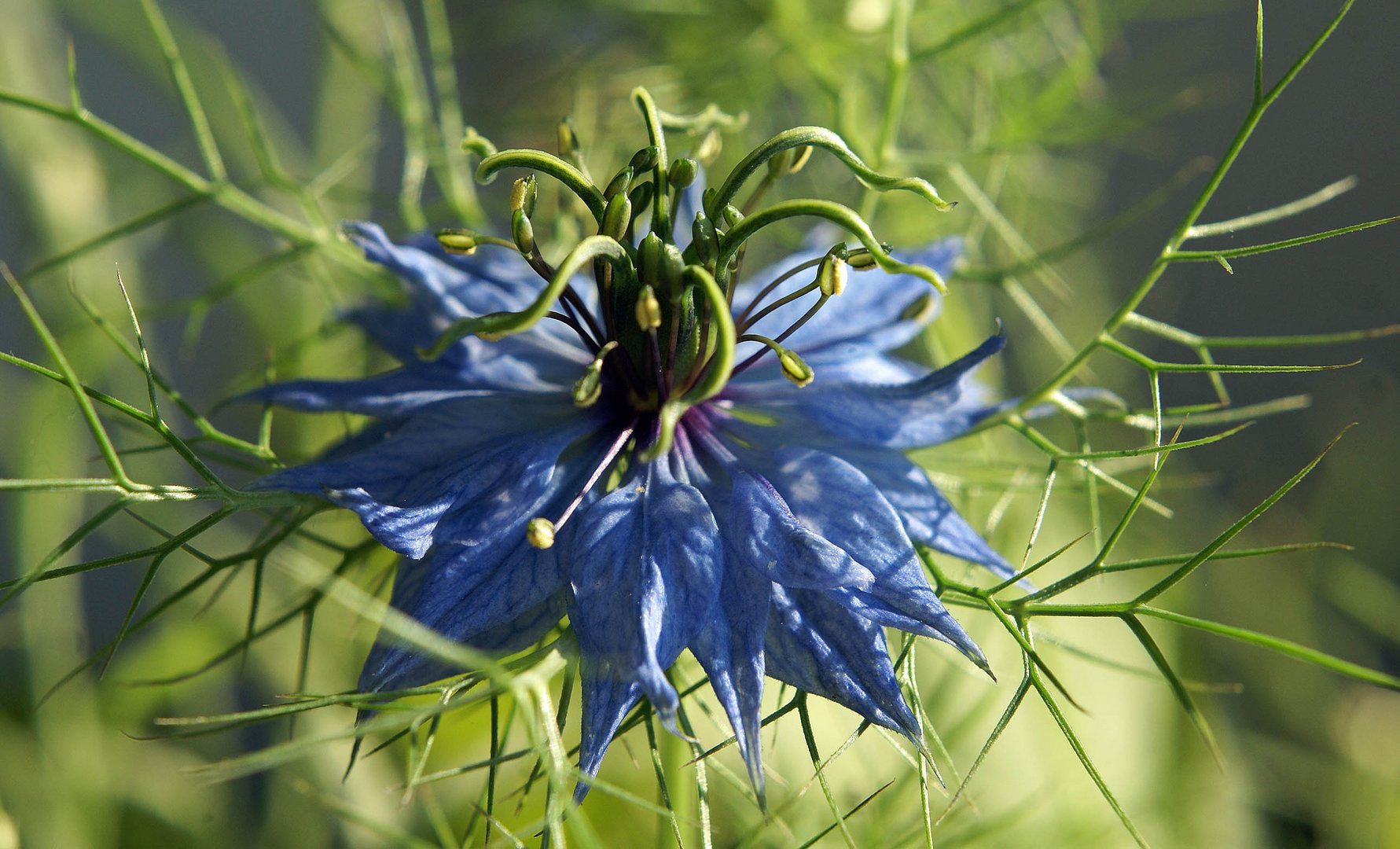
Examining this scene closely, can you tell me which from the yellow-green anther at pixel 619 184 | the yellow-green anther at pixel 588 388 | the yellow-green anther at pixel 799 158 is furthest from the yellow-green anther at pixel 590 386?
the yellow-green anther at pixel 799 158

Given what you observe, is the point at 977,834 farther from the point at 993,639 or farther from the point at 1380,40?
the point at 1380,40

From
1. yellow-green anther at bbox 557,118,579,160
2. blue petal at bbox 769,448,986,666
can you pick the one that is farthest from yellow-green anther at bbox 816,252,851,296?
yellow-green anther at bbox 557,118,579,160

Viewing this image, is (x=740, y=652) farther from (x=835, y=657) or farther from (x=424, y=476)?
(x=424, y=476)

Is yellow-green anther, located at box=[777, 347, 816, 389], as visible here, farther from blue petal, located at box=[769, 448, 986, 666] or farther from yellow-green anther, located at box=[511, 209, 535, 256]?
yellow-green anther, located at box=[511, 209, 535, 256]

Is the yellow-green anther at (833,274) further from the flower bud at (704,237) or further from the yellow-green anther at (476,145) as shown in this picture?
the yellow-green anther at (476,145)

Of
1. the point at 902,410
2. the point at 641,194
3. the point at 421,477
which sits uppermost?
the point at 641,194

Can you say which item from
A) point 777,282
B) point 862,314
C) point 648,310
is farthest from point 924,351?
point 648,310
